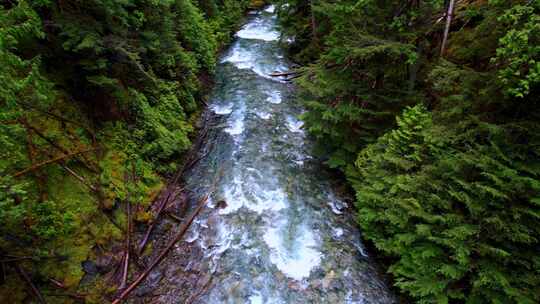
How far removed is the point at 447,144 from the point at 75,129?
→ 20.6 ft

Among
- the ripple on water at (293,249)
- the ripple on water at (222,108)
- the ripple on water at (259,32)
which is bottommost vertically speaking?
the ripple on water at (293,249)

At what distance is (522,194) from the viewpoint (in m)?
3.57

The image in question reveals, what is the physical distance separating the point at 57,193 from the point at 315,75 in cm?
580

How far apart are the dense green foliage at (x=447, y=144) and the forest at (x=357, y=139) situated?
26 millimetres

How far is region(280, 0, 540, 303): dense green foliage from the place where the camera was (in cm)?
353

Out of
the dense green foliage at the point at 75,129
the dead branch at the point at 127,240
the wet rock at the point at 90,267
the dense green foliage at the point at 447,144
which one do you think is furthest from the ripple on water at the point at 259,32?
the wet rock at the point at 90,267

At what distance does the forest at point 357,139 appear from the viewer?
3512 millimetres

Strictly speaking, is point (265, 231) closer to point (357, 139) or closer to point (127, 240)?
point (127, 240)

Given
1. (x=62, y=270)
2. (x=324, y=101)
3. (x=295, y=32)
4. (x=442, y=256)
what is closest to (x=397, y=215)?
(x=442, y=256)

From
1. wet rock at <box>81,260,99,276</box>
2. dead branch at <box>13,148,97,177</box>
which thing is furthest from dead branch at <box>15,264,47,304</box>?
dead branch at <box>13,148,97,177</box>

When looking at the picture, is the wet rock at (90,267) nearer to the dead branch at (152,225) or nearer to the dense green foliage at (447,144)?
the dead branch at (152,225)

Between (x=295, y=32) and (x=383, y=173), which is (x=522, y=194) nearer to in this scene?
(x=383, y=173)

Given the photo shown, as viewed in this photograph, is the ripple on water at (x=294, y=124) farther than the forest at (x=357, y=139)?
Yes

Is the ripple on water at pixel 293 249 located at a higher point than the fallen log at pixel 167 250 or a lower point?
lower
